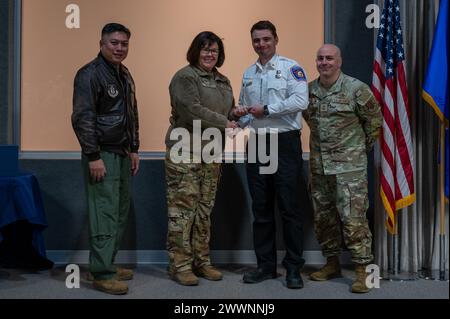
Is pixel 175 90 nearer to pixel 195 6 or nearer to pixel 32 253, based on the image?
pixel 195 6

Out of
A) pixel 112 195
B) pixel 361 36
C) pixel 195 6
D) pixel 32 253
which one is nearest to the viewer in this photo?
pixel 112 195

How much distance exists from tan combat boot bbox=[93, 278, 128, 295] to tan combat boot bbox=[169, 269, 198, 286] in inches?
13.3

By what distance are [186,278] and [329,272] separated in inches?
35.4

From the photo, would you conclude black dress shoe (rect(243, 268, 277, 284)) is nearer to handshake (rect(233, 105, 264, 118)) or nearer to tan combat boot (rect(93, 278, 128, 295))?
tan combat boot (rect(93, 278, 128, 295))

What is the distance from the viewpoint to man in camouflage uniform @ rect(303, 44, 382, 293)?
318cm

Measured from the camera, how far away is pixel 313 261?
153 inches

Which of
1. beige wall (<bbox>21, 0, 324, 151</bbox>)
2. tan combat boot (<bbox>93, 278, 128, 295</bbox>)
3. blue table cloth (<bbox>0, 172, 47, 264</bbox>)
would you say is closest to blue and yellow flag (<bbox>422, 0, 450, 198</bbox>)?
beige wall (<bbox>21, 0, 324, 151</bbox>)

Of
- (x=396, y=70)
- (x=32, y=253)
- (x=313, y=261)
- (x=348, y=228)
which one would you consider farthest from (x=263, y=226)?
(x=32, y=253)

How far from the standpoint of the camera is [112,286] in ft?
10.0

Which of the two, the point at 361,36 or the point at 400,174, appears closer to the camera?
the point at 400,174

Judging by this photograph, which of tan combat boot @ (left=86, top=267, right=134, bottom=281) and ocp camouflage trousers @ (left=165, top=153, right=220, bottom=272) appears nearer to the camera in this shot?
ocp camouflage trousers @ (left=165, top=153, right=220, bottom=272)

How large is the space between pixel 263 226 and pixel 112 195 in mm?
924

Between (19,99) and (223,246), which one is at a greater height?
(19,99)

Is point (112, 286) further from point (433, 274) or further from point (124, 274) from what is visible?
point (433, 274)
